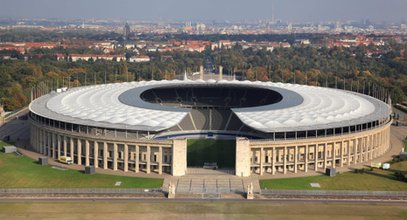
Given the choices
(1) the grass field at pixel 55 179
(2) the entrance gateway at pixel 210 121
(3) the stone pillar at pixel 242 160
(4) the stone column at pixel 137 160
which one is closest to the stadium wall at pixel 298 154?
(3) the stone pillar at pixel 242 160

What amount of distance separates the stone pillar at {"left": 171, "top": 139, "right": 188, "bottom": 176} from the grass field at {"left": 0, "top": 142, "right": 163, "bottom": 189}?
312cm

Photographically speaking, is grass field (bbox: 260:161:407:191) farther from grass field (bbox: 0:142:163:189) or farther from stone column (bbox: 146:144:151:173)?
grass field (bbox: 0:142:163:189)

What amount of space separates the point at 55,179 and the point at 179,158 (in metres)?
17.4

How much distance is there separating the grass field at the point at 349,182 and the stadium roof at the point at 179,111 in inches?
330

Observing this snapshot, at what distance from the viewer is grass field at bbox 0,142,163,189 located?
7519 cm

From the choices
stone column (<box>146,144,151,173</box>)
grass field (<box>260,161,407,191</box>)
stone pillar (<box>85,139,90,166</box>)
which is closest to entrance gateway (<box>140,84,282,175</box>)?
stone column (<box>146,144,151,173</box>)

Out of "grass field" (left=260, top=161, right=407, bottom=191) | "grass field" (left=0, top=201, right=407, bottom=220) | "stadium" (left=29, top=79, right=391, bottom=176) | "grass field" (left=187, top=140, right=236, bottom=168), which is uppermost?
"stadium" (left=29, top=79, right=391, bottom=176)

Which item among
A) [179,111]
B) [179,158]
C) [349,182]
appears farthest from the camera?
[179,111]

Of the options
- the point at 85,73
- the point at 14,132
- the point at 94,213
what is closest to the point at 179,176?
the point at 94,213

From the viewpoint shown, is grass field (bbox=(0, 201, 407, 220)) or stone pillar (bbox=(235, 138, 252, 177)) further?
stone pillar (bbox=(235, 138, 252, 177))

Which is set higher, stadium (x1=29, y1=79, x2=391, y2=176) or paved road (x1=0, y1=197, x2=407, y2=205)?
stadium (x1=29, y1=79, x2=391, y2=176)

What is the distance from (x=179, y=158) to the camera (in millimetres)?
79938

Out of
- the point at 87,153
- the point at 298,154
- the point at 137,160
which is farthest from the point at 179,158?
the point at 298,154

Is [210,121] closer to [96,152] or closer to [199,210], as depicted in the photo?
[96,152]
